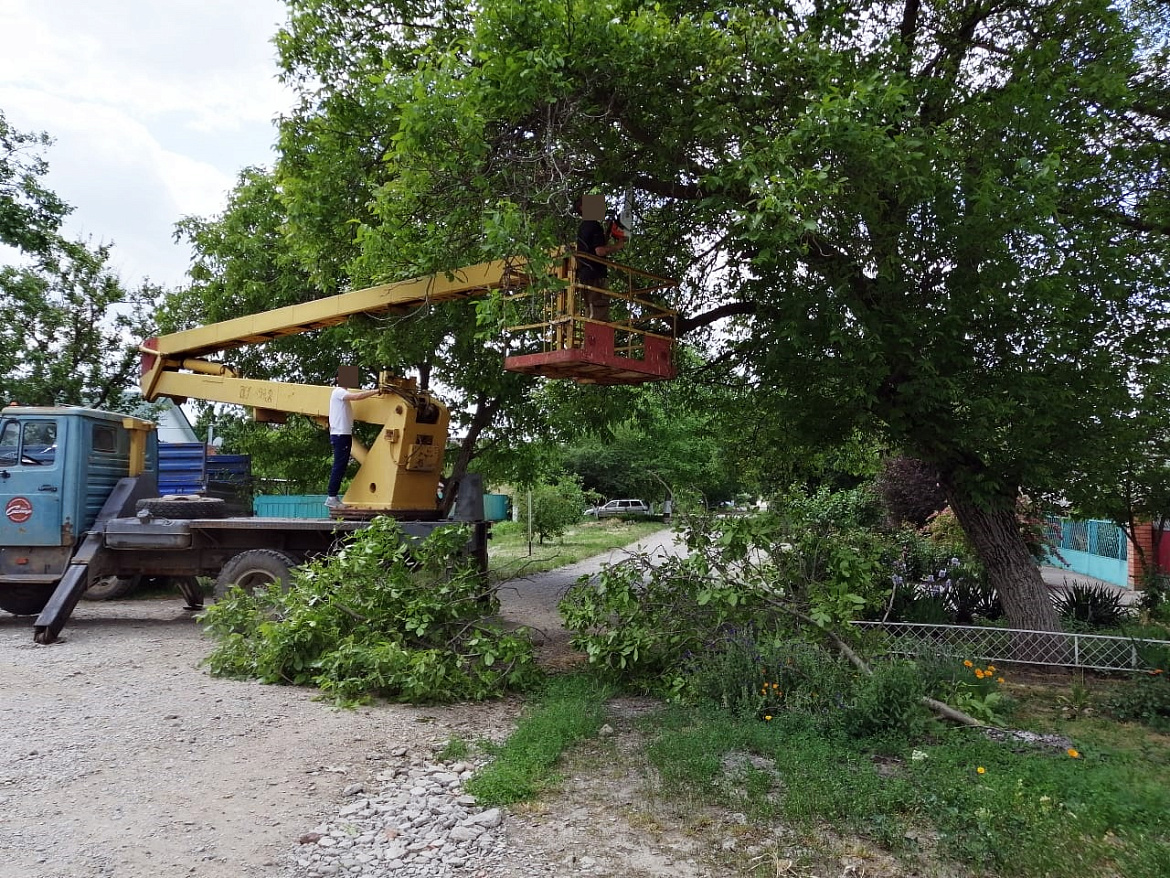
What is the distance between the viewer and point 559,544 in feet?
95.0

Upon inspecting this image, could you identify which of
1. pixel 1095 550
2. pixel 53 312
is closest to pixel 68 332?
pixel 53 312

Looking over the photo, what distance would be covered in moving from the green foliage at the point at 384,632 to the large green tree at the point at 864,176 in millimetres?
2868

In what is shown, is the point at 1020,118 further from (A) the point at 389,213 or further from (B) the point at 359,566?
(B) the point at 359,566

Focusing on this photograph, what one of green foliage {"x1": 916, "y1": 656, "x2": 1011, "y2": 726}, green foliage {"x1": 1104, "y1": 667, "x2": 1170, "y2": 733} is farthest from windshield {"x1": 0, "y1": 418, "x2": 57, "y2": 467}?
green foliage {"x1": 1104, "y1": 667, "x2": 1170, "y2": 733}

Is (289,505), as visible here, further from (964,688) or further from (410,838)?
(964,688)

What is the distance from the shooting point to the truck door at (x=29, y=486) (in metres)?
10.6

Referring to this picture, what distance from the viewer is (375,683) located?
734cm

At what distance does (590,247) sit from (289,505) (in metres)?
10.8

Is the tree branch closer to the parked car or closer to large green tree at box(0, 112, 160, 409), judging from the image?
large green tree at box(0, 112, 160, 409)

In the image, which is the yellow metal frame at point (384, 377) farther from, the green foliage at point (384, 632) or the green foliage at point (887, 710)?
the green foliage at point (887, 710)

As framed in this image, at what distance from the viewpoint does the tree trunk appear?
9000mm

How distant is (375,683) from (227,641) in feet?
5.97

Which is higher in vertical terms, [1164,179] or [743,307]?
[1164,179]

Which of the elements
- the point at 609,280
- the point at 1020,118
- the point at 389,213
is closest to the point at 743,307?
the point at 609,280
